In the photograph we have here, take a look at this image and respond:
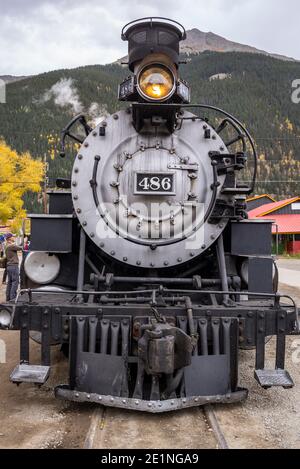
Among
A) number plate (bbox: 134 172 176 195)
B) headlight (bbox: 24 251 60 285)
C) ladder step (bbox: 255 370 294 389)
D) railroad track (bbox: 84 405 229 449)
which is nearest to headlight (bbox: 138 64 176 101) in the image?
number plate (bbox: 134 172 176 195)

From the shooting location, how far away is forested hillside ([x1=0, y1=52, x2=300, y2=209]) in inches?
3524

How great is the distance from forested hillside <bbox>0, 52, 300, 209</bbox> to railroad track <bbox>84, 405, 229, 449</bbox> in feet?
221

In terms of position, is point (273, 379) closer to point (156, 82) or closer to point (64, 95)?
point (156, 82)

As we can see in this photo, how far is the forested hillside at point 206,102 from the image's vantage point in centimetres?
8950

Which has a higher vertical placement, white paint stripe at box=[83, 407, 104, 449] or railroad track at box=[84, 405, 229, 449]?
white paint stripe at box=[83, 407, 104, 449]

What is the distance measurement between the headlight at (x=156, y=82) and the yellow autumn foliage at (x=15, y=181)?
2768cm

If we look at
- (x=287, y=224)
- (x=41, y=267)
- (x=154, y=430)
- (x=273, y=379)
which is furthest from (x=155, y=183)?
Answer: (x=287, y=224)

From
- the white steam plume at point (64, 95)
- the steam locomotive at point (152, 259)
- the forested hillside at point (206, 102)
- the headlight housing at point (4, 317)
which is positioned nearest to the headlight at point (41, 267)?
the steam locomotive at point (152, 259)

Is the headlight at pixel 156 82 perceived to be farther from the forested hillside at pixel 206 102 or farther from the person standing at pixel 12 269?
the forested hillside at pixel 206 102

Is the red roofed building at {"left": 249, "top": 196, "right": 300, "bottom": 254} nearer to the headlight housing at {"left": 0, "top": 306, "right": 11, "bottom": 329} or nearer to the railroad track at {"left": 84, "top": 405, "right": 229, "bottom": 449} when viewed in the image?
the railroad track at {"left": 84, "top": 405, "right": 229, "bottom": 449}

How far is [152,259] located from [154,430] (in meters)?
1.60

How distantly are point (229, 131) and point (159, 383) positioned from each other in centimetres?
9370

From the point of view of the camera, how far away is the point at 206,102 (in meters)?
106

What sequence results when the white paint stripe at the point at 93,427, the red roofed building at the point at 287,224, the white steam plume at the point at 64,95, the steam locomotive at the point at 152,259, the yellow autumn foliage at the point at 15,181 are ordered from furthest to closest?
the white steam plume at the point at 64,95 < the red roofed building at the point at 287,224 < the yellow autumn foliage at the point at 15,181 < the steam locomotive at the point at 152,259 < the white paint stripe at the point at 93,427
